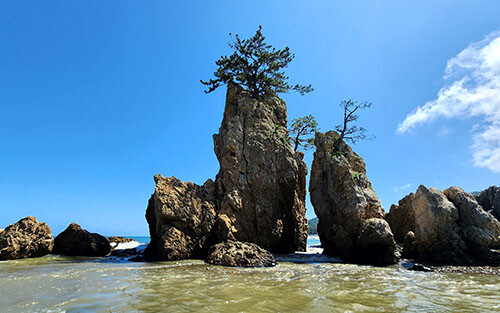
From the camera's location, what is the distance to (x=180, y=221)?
19719 mm

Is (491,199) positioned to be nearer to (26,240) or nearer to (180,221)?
(180,221)

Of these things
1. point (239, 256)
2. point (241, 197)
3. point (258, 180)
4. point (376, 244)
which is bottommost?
point (239, 256)

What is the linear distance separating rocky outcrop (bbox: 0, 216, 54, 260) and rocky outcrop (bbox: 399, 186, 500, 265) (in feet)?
86.6

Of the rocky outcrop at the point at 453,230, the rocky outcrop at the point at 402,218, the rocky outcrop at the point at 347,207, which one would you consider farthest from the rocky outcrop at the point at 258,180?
the rocky outcrop at the point at 402,218

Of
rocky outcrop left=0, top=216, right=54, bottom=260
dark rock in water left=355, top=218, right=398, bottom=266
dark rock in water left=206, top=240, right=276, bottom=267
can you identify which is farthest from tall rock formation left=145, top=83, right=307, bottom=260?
rocky outcrop left=0, top=216, right=54, bottom=260

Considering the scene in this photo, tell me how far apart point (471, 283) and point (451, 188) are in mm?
10608

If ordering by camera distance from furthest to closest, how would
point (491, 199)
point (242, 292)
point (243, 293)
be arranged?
1. point (491, 199)
2. point (242, 292)
3. point (243, 293)

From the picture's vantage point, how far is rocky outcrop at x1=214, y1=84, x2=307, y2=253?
21.3 metres


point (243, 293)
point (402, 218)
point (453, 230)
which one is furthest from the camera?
point (402, 218)

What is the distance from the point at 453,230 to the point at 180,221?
17.6 metres

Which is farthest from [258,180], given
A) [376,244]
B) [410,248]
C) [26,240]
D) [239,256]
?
[26,240]

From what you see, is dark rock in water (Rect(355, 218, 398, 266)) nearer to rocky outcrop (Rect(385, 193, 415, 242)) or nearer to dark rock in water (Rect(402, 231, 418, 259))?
dark rock in water (Rect(402, 231, 418, 259))

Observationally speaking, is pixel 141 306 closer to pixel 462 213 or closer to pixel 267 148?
pixel 267 148

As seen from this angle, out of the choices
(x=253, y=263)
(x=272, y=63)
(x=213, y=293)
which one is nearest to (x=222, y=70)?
(x=272, y=63)
